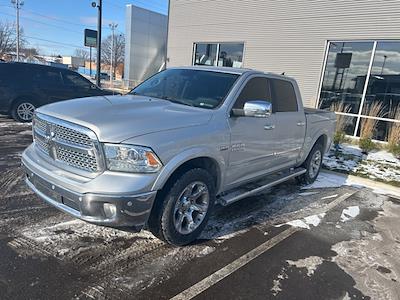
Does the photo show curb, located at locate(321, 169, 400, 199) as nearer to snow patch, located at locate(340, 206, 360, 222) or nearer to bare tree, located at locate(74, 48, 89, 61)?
snow patch, located at locate(340, 206, 360, 222)

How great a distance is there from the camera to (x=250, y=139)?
4.13 metres

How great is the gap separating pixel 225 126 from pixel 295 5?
38.2 feet

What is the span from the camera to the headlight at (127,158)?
2912mm

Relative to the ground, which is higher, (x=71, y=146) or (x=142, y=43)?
(x=142, y=43)

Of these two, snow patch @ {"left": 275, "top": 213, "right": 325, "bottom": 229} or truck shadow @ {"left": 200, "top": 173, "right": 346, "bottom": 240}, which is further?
snow patch @ {"left": 275, "top": 213, "right": 325, "bottom": 229}

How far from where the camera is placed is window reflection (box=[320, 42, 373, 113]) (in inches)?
458

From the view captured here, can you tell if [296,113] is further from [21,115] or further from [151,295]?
[21,115]

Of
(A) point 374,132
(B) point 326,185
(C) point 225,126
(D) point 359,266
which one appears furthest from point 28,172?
(A) point 374,132

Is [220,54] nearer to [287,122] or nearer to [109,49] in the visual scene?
[287,122]

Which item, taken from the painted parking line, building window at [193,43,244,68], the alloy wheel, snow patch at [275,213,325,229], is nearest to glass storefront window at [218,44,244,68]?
building window at [193,43,244,68]

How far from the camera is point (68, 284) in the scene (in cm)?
282

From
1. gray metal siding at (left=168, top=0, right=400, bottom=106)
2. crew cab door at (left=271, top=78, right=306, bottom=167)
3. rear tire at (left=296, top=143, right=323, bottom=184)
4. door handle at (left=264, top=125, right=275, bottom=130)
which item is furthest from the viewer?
gray metal siding at (left=168, top=0, right=400, bottom=106)

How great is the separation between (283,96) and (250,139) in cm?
132

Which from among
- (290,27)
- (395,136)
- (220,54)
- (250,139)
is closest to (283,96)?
(250,139)
